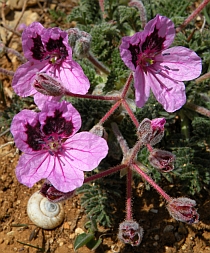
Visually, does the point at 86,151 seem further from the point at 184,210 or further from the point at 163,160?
the point at 184,210

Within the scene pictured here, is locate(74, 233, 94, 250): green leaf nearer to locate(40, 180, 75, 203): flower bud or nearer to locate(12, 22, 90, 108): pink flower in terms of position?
locate(40, 180, 75, 203): flower bud

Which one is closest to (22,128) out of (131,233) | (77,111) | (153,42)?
(77,111)

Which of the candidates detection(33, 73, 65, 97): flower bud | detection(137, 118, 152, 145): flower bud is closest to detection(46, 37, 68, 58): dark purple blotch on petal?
detection(33, 73, 65, 97): flower bud

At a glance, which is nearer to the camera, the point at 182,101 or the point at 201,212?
the point at 182,101

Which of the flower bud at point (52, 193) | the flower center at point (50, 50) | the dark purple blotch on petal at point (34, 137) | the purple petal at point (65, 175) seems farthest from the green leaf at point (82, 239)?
the flower center at point (50, 50)

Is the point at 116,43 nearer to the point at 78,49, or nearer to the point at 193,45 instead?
the point at 193,45

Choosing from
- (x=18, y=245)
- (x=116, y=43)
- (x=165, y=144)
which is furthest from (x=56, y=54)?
(x=18, y=245)

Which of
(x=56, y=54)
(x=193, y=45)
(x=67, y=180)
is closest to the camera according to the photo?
(x=67, y=180)

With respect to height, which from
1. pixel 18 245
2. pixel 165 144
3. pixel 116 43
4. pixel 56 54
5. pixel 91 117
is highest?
pixel 56 54
